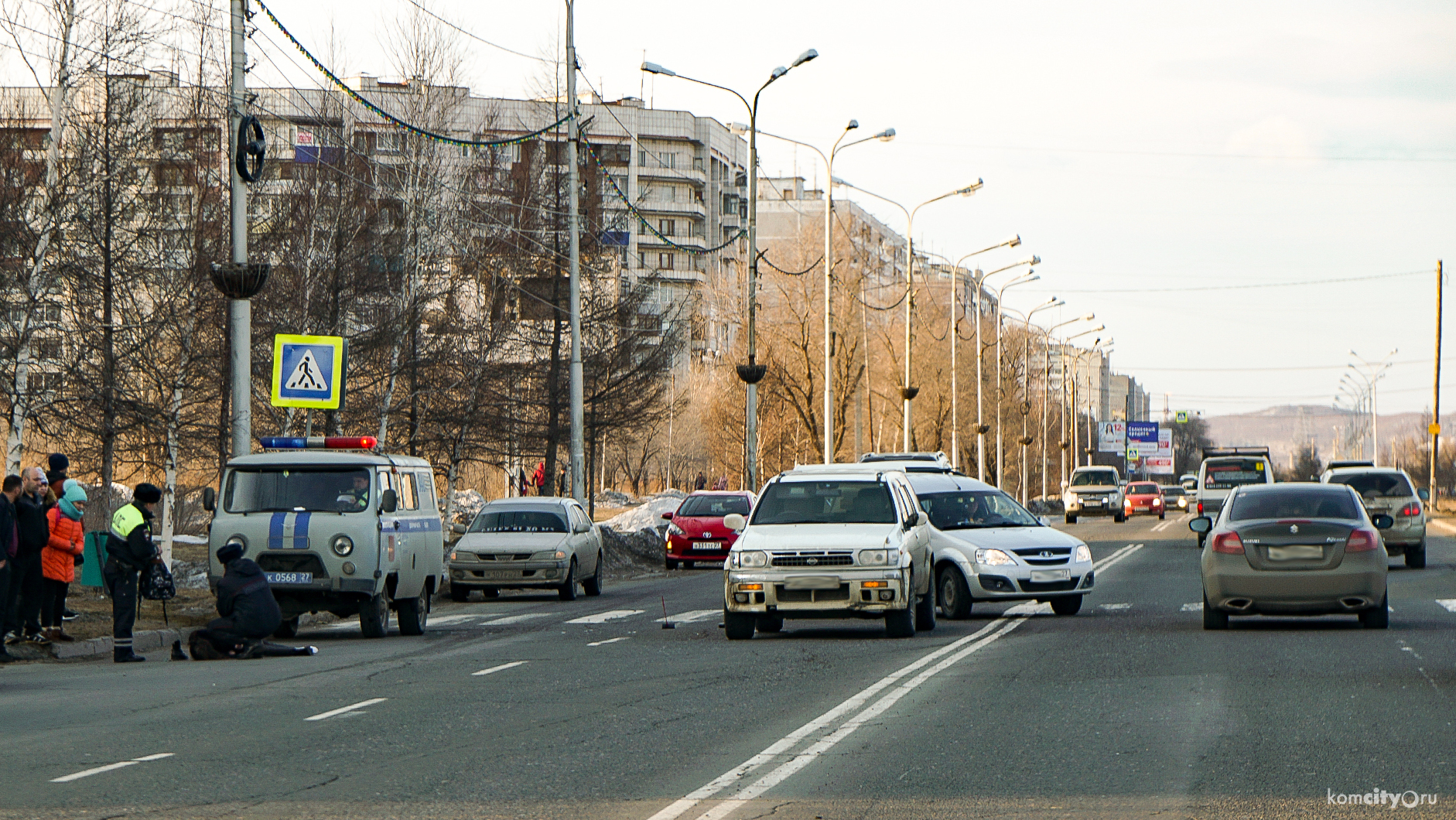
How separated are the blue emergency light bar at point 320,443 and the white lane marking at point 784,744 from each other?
742 cm

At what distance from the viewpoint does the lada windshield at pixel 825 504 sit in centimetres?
1833

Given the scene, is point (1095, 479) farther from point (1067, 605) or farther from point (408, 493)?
point (408, 493)

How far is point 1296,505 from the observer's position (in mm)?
18078

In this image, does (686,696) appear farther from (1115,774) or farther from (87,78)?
(87,78)

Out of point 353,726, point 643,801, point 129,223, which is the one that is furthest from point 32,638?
point 129,223

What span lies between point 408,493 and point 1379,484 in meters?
20.1

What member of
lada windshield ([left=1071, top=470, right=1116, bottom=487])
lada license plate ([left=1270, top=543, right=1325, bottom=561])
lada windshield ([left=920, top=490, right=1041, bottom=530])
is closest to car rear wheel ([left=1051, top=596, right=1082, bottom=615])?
lada windshield ([left=920, top=490, right=1041, bottom=530])

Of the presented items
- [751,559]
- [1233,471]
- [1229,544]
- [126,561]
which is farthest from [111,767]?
[1233,471]

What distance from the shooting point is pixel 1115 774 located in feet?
29.3

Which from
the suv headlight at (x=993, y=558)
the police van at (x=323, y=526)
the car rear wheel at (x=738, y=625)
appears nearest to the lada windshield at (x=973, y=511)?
the suv headlight at (x=993, y=558)

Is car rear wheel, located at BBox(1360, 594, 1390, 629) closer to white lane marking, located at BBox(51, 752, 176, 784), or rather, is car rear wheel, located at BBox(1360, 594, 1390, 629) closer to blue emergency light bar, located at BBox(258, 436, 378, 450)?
blue emergency light bar, located at BBox(258, 436, 378, 450)

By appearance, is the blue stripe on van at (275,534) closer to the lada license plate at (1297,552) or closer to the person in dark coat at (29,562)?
the person in dark coat at (29,562)

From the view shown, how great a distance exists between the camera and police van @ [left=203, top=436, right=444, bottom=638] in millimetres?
18734

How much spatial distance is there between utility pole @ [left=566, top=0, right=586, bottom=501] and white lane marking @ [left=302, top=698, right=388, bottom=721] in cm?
2012
